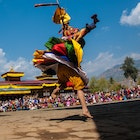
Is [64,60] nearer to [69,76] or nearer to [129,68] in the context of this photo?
[69,76]

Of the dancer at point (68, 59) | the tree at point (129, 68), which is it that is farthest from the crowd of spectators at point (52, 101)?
the tree at point (129, 68)

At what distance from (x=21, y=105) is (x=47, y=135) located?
24310 millimetres

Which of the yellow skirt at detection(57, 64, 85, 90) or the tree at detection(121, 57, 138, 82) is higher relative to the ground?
the tree at detection(121, 57, 138, 82)

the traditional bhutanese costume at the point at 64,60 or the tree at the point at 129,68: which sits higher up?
the tree at the point at 129,68

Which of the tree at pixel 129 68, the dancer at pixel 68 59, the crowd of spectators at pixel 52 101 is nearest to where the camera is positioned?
the dancer at pixel 68 59

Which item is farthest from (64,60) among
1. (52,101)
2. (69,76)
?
(52,101)

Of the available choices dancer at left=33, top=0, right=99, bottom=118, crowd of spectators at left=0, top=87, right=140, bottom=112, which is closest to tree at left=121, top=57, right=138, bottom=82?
crowd of spectators at left=0, top=87, right=140, bottom=112

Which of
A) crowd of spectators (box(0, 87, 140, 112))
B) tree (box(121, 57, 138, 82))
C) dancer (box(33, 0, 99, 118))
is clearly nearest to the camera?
dancer (box(33, 0, 99, 118))

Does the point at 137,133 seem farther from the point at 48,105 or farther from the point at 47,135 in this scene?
the point at 48,105

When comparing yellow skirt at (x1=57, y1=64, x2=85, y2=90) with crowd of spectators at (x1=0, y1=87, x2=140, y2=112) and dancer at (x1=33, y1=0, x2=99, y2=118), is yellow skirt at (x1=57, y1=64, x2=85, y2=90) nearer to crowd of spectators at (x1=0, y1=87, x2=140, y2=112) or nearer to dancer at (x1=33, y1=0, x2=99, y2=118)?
dancer at (x1=33, y1=0, x2=99, y2=118)

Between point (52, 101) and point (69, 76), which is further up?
point (52, 101)

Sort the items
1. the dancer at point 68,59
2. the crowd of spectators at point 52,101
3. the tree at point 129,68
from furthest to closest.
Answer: the tree at point 129,68 < the crowd of spectators at point 52,101 < the dancer at point 68,59

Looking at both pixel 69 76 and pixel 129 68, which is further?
pixel 129 68

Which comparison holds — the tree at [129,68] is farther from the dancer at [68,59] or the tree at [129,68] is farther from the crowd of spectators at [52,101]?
the dancer at [68,59]
